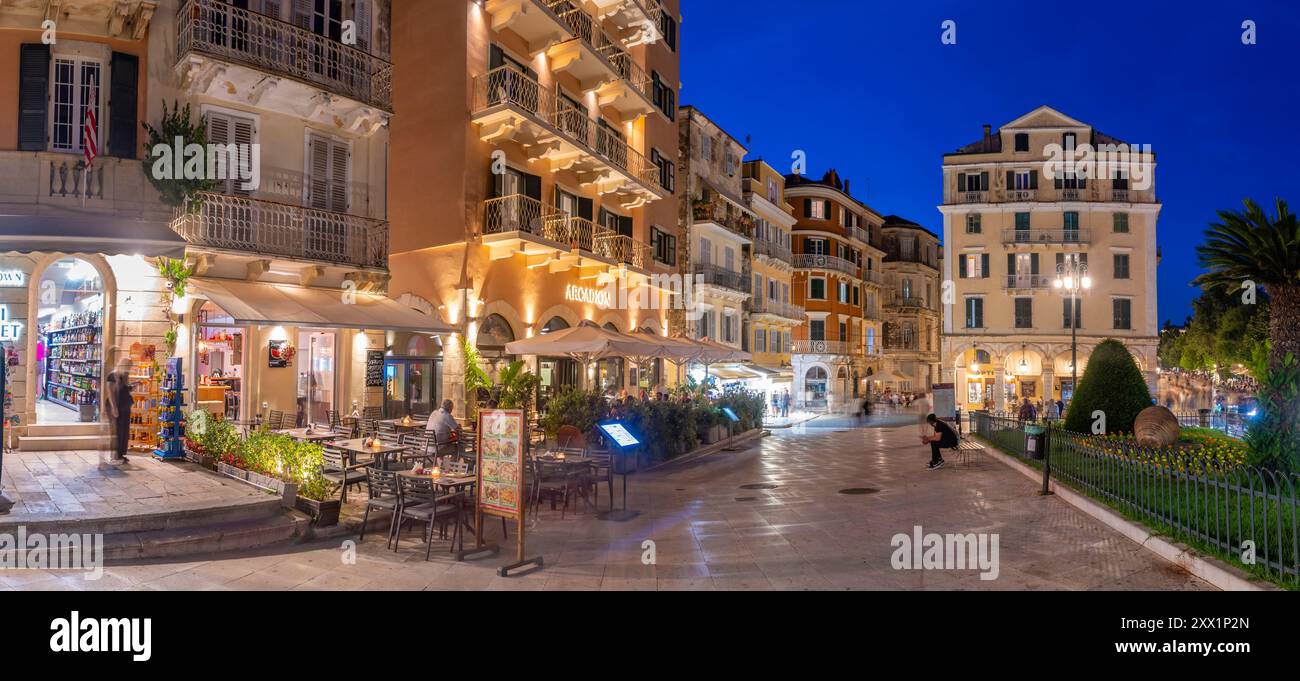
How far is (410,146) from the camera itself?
21.8 m

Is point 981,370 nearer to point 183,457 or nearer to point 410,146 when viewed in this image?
point 410,146

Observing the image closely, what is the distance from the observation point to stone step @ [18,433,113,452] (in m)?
A: 13.4

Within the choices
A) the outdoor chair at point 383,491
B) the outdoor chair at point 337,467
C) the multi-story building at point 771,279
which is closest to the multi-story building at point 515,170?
the outdoor chair at point 337,467

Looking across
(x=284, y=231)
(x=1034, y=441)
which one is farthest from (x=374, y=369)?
(x=1034, y=441)

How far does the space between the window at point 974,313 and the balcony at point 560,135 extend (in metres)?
28.0

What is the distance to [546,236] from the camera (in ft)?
75.1

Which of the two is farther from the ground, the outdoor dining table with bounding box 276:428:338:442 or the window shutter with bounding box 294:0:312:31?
the window shutter with bounding box 294:0:312:31

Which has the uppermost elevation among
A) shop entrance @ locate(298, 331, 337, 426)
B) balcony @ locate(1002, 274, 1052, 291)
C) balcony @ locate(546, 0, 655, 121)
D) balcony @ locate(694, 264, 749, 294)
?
balcony @ locate(546, 0, 655, 121)

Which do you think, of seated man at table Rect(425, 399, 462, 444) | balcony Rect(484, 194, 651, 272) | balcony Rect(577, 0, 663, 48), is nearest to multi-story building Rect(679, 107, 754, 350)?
balcony Rect(577, 0, 663, 48)

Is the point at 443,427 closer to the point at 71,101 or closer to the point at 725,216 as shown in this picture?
the point at 71,101

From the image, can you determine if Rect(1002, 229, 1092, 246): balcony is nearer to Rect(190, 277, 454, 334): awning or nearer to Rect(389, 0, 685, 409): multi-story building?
Rect(389, 0, 685, 409): multi-story building

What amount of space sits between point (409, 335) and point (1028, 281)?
4024 centimetres

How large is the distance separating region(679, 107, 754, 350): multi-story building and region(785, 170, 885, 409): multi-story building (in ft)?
37.1
